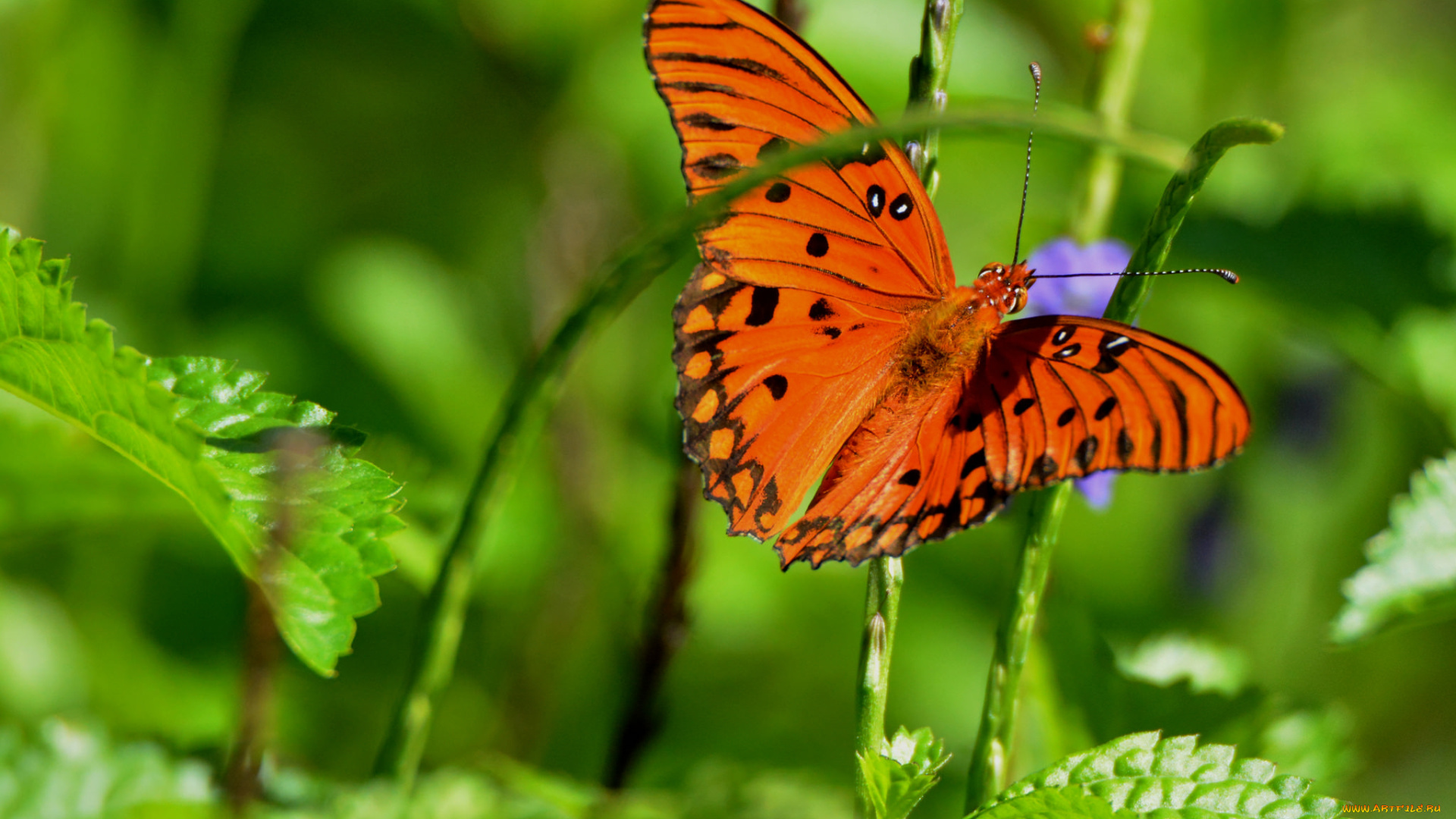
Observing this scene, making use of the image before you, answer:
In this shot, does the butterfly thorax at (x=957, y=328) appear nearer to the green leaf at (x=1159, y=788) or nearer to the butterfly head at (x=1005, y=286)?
the butterfly head at (x=1005, y=286)

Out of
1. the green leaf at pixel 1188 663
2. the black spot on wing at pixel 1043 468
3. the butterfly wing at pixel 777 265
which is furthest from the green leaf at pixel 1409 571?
the butterfly wing at pixel 777 265

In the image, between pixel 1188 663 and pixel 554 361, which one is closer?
pixel 554 361

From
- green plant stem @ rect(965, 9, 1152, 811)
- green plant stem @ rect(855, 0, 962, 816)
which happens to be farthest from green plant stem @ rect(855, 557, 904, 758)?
green plant stem @ rect(965, 9, 1152, 811)

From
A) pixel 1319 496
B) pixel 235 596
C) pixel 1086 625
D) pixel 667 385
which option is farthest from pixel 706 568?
pixel 1319 496

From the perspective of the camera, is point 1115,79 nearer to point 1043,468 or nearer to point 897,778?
point 1043,468

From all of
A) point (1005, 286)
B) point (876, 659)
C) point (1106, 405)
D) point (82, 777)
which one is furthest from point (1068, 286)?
point (82, 777)

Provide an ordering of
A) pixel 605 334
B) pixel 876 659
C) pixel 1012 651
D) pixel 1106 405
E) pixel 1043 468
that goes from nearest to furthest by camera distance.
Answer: pixel 876 659 < pixel 1012 651 < pixel 1043 468 < pixel 1106 405 < pixel 605 334

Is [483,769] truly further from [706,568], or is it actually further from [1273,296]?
[1273,296]
